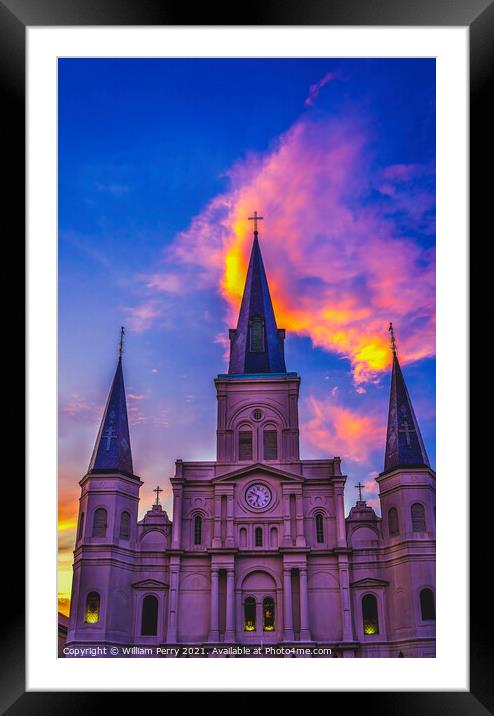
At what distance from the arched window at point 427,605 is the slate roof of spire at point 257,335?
708 cm

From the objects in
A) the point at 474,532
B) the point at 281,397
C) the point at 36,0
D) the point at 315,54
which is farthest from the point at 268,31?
the point at 281,397

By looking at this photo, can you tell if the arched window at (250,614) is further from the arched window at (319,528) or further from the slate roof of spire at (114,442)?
the slate roof of spire at (114,442)

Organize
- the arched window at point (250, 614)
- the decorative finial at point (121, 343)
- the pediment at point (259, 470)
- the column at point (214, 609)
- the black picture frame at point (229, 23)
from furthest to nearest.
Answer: the pediment at point (259, 470) < the arched window at point (250, 614) < the column at point (214, 609) < the decorative finial at point (121, 343) < the black picture frame at point (229, 23)

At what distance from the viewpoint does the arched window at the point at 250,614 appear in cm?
1831

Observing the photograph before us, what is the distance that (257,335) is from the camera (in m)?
22.0

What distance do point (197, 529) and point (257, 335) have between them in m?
5.83

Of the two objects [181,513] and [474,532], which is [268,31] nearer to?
[474,532]

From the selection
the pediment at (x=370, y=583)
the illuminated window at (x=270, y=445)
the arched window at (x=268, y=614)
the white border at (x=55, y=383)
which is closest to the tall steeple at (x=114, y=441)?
the illuminated window at (x=270, y=445)

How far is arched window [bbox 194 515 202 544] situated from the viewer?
19.5 m

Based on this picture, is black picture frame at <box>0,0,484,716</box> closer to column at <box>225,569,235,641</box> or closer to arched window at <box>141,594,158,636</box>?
column at <box>225,569,235,641</box>

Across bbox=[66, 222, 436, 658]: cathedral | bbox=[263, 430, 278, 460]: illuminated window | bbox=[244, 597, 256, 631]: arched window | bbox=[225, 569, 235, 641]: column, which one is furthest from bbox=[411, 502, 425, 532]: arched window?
bbox=[225, 569, 235, 641]: column

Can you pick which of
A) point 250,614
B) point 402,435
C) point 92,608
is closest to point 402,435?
point 402,435

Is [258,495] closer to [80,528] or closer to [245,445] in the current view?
[245,445]

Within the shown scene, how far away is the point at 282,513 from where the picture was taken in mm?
19438
